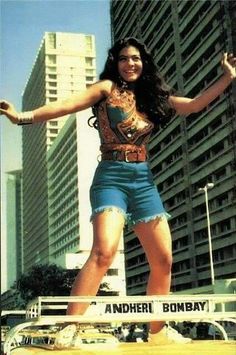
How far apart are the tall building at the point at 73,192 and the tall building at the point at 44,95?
4.86 metres

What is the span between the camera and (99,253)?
11.3ft

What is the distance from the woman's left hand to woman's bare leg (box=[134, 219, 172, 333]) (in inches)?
39.8

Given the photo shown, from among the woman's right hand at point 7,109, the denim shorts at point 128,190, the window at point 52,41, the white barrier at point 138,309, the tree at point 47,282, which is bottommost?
the white barrier at point 138,309

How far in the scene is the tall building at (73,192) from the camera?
10794 cm

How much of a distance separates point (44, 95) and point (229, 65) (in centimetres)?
12595

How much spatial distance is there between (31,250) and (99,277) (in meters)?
158

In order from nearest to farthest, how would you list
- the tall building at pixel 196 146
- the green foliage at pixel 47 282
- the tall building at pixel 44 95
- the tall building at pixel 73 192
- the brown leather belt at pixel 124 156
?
the brown leather belt at pixel 124 156
the tall building at pixel 196 146
the green foliage at pixel 47 282
the tall building at pixel 73 192
the tall building at pixel 44 95

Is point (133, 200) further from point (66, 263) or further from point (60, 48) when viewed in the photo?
point (60, 48)

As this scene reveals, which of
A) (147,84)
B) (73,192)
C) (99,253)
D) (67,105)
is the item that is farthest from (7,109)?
(73,192)

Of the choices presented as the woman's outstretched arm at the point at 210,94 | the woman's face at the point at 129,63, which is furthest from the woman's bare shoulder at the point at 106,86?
the woman's outstretched arm at the point at 210,94

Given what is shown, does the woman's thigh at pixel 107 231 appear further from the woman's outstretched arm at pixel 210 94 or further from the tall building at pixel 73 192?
the tall building at pixel 73 192

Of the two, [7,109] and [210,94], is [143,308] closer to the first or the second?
[7,109]

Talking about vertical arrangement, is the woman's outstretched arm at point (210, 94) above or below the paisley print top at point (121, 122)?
above

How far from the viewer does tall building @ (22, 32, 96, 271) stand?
124 m
